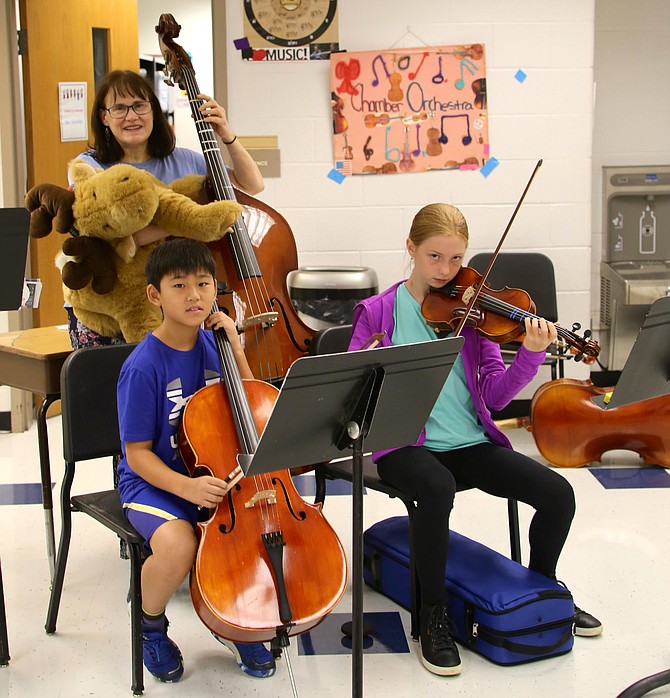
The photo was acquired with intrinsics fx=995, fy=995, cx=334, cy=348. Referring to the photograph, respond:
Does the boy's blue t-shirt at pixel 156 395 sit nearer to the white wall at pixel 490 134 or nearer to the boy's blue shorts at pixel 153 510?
the boy's blue shorts at pixel 153 510

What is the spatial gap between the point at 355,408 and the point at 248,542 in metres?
0.43

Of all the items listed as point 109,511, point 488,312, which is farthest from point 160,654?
point 488,312

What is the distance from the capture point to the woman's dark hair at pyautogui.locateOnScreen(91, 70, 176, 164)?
101 inches

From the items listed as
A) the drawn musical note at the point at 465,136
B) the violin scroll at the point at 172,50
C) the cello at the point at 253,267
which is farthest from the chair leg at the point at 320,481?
the drawn musical note at the point at 465,136

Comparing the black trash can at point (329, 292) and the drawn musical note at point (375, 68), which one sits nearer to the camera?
the black trash can at point (329, 292)

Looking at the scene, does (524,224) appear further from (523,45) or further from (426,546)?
(426,546)

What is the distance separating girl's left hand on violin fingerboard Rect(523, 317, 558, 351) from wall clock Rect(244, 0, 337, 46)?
7.12 ft

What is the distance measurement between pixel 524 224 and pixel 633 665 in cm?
228

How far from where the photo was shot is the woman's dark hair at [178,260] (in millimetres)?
2102

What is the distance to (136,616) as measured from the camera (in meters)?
2.03

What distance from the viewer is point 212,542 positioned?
75.1 inches

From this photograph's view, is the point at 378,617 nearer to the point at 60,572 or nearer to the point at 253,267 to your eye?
the point at 60,572

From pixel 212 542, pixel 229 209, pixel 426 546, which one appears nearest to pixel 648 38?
pixel 229 209

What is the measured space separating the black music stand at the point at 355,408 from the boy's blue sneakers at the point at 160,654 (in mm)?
570
